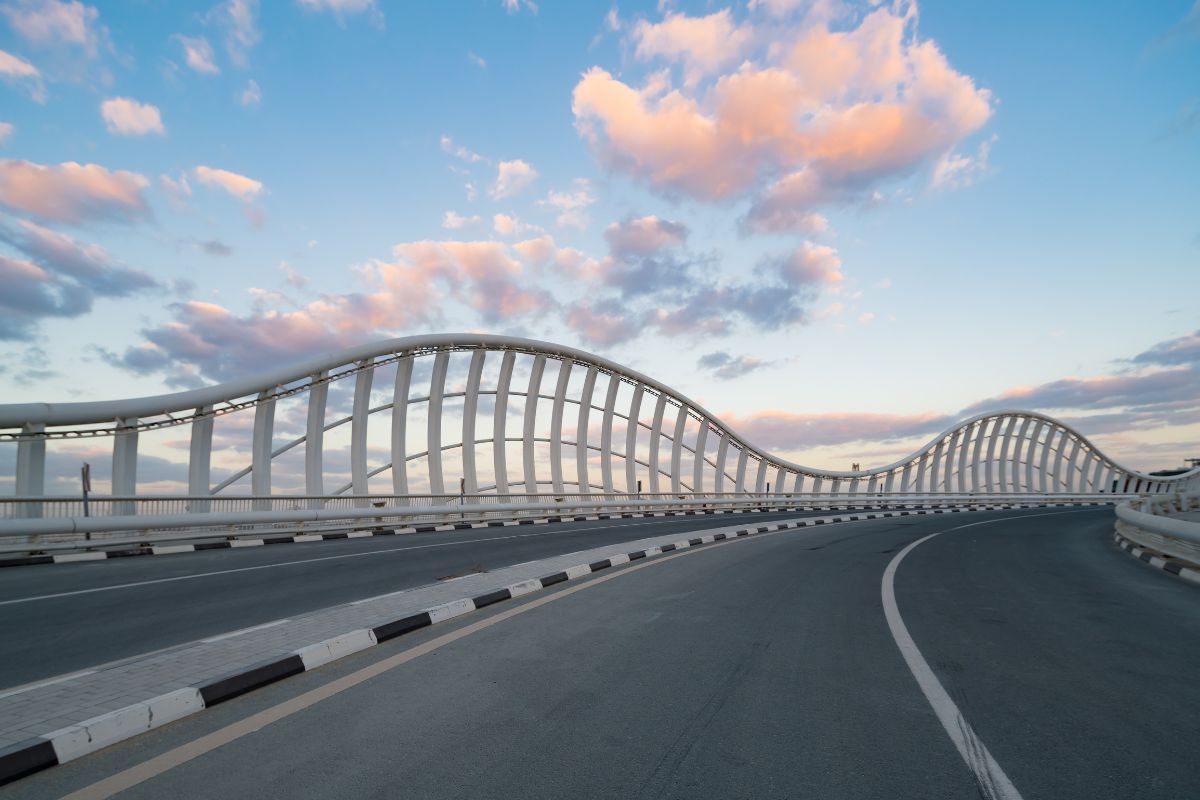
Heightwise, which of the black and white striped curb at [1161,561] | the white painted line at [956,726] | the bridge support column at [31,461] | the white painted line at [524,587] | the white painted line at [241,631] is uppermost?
the bridge support column at [31,461]

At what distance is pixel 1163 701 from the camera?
4.55 metres

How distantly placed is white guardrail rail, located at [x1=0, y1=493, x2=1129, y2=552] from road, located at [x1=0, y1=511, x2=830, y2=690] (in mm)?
1023

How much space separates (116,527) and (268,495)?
4379 mm

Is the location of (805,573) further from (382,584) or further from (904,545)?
(904,545)

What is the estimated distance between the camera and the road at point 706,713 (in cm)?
325

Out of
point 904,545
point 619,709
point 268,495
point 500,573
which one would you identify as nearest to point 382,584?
point 500,573

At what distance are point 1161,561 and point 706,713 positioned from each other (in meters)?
13.1

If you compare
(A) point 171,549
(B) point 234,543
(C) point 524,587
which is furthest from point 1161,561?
(A) point 171,549

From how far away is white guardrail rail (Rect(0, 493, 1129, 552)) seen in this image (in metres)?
13.1

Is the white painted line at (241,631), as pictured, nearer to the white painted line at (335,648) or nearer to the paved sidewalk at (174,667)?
the paved sidewalk at (174,667)

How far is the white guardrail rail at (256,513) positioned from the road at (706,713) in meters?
10.3

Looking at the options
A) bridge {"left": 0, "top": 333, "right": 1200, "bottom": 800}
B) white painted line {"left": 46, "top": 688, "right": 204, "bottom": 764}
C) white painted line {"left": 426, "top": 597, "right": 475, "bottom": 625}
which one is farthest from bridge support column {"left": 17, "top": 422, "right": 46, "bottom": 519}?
white painted line {"left": 46, "top": 688, "right": 204, "bottom": 764}

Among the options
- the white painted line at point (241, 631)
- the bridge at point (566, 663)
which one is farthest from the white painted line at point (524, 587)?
the white painted line at point (241, 631)

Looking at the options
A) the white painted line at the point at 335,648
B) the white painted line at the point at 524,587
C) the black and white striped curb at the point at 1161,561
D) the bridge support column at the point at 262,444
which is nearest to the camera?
the white painted line at the point at 335,648
